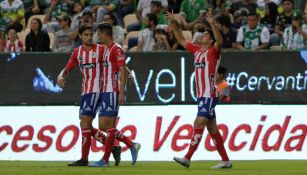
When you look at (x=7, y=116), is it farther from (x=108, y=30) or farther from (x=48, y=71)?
(x=108, y=30)

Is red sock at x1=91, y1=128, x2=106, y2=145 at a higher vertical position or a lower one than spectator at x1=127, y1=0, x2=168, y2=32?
lower

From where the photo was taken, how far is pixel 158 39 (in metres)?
25.0

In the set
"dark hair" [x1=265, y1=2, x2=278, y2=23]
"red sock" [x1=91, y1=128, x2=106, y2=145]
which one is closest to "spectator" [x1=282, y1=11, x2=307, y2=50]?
"dark hair" [x1=265, y1=2, x2=278, y2=23]

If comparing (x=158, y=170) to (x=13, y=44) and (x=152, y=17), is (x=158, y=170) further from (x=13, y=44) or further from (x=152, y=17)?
(x=13, y=44)

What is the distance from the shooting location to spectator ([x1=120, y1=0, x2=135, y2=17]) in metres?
28.8

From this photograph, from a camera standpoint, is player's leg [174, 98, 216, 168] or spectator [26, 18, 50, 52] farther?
spectator [26, 18, 50, 52]

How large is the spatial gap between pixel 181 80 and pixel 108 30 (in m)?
6.42

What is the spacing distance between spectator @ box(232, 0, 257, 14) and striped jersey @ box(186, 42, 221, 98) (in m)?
10.1

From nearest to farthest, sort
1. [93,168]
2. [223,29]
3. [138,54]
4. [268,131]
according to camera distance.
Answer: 1. [93,168]
2. [268,131]
3. [138,54]
4. [223,29]

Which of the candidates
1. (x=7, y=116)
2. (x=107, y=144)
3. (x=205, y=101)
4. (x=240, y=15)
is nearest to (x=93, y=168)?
(x=107, y=144)

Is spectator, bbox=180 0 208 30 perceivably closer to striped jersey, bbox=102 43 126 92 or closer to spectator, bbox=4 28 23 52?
spectator, bbox=4 28 23 52

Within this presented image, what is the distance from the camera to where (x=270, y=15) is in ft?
89.4

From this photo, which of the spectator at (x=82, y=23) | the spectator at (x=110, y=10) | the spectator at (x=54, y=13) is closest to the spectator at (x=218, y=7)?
the spectator at (x=110, y=10)

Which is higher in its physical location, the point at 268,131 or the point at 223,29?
the point at 223,29
